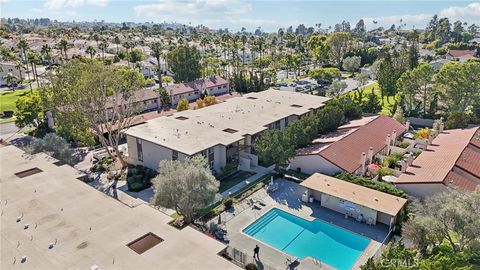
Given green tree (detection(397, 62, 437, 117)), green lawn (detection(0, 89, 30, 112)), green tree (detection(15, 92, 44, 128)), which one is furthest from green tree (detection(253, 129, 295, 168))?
green lawn (detection(0, 89, 30, 112))

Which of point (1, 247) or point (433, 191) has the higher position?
point (1, 247)

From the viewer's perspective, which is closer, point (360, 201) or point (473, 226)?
point (473, 226)

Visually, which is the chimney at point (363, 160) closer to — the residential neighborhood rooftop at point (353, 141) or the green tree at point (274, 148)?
the residential neighborhood rooftop at point (353, 141)

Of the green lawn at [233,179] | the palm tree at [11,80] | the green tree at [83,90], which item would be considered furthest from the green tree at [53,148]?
the palm tree at [11,80]

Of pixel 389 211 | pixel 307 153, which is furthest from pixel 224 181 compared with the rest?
pixel 389 211

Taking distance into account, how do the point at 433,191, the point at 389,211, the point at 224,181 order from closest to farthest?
the point at 389,211 → the point at 433,191 → the point at 224,181

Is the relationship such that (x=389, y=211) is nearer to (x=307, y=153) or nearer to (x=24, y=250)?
(x=307, y=153)

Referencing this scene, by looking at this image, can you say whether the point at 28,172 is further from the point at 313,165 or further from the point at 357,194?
the point at 357,194
